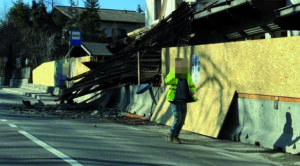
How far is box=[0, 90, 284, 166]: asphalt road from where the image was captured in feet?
21.4

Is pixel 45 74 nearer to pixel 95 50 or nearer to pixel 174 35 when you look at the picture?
pixel 95 50

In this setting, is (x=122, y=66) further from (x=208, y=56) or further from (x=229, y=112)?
(x=229, y=112)

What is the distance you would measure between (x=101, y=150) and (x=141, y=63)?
9.06 m

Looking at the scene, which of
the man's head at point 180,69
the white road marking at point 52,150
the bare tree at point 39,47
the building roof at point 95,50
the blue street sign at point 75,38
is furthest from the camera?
the bare tree at point 39,47

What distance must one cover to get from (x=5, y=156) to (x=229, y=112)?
526 cm

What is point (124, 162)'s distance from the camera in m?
6.46

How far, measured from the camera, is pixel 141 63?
16188 millimetres

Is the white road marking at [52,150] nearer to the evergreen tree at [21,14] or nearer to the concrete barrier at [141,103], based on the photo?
the concrete barrier at [141,103]

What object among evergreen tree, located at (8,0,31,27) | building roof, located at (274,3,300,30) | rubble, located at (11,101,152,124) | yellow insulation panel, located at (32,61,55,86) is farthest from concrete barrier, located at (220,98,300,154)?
evergreen tree, located at (8,0,31,27)

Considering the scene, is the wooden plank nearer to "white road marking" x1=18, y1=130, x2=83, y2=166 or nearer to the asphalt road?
the asphalt road

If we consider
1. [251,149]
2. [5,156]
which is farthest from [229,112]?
[5,156]

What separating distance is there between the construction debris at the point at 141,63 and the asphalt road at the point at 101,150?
6.00 m

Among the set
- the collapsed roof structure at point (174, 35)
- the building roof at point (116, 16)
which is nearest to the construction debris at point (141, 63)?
the collapsed roof structure at point (174, 35)

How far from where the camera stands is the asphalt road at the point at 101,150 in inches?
257
